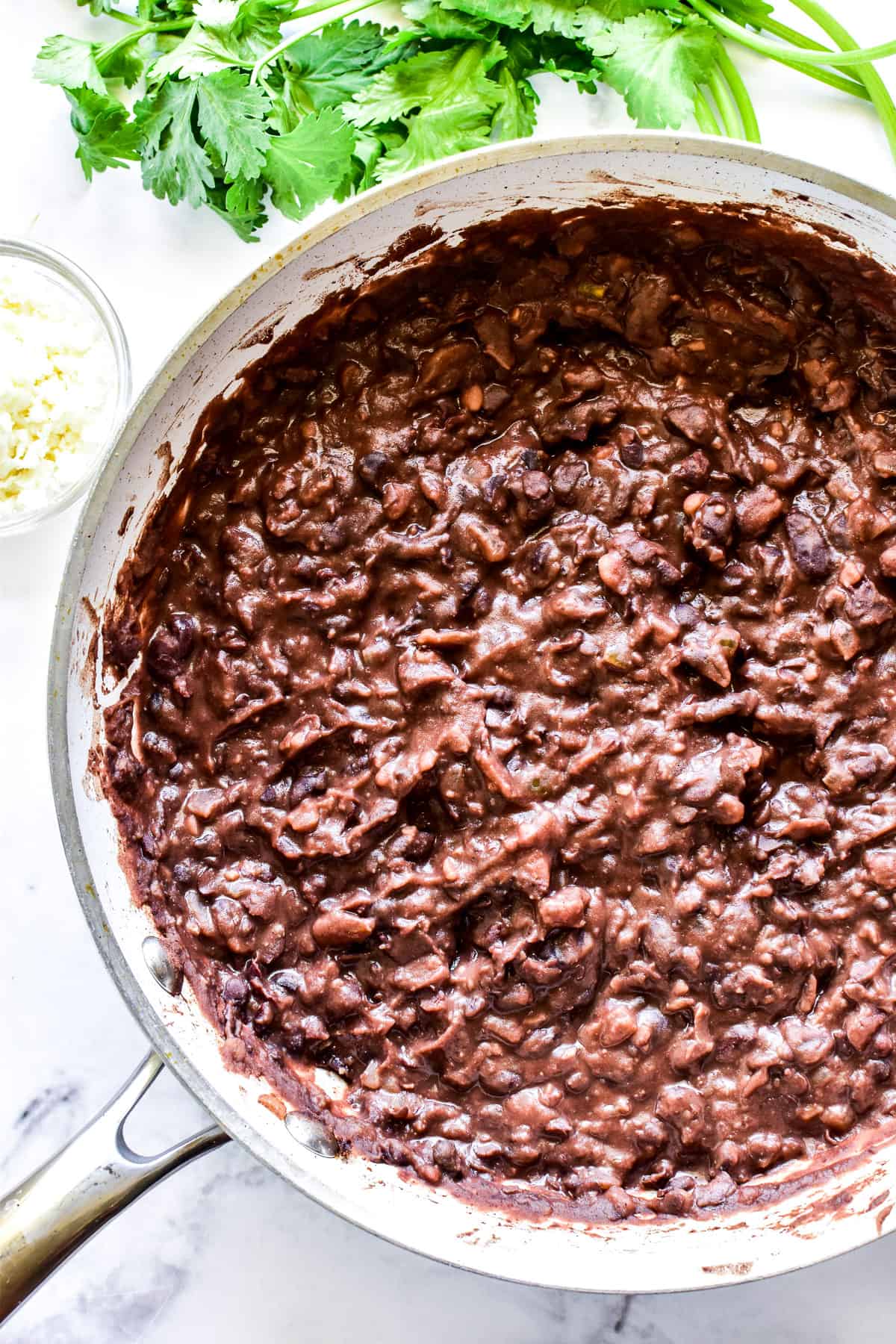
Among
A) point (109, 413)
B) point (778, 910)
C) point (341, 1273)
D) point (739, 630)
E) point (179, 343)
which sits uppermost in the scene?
point (179, 343)

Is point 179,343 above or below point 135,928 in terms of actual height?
above

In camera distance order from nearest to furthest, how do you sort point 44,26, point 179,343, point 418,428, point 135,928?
point 179,343 < point 135,928 < point 418,428 < point 44,26

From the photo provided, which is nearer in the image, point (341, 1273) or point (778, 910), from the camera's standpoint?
point (778, 910)

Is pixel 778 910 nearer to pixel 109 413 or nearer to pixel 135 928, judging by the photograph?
pixel 135 928

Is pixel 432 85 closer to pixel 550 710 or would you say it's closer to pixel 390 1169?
pixel 550 710

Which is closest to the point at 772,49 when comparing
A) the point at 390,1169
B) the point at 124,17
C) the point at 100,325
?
the point at 124,17

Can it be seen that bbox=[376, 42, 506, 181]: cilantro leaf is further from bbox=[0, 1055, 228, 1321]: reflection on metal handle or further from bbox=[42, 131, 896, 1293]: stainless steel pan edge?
bbox=[0, 1055, 228, 1321]: reflection on metal handle

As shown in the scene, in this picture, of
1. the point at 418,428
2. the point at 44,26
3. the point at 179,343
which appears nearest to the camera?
the point at 179,343

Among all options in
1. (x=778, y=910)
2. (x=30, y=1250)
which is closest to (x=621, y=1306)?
(x=778, y=910)

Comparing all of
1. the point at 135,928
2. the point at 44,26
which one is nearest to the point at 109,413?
the point at 44,26
